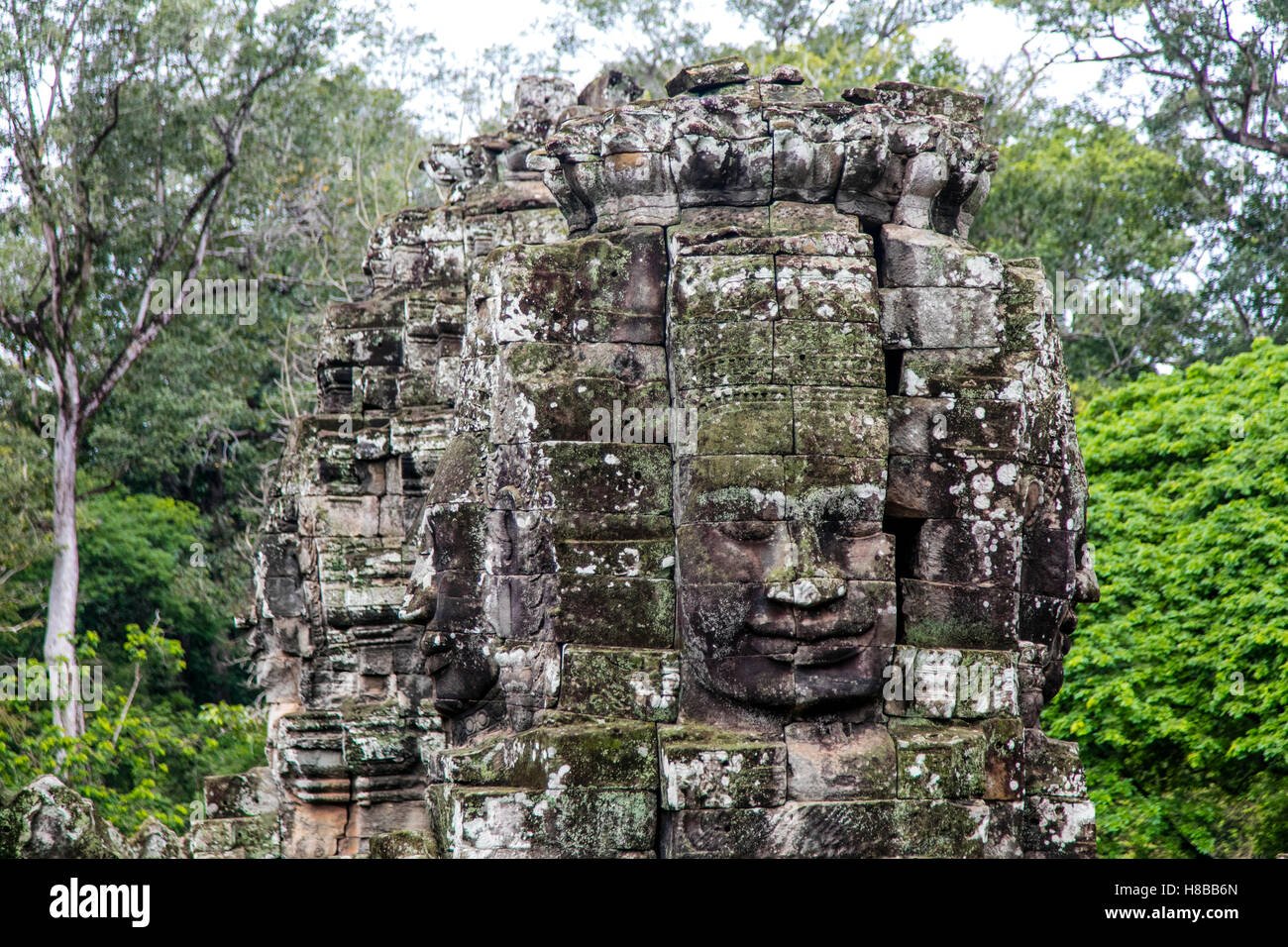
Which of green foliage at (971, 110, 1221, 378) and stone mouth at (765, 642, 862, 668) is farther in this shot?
green foliage at (971, 110, 1221, 378)

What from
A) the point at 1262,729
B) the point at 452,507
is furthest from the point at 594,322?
the point at 1262,729

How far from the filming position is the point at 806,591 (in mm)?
6164

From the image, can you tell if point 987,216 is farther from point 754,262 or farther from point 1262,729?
point 754,262

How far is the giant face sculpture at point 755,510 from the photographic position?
626 cm

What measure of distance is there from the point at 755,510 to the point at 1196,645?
31.5ft

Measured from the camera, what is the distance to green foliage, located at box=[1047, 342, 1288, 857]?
13742mm

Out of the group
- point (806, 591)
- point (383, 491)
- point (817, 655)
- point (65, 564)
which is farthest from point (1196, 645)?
point (65, 564)

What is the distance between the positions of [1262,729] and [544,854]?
9.38 metres

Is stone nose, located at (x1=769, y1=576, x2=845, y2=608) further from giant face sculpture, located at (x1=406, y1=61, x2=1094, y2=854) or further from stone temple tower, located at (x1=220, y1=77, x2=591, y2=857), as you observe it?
stone temple tower, located at (x1=220, y1=77, x2=591, y2=857)

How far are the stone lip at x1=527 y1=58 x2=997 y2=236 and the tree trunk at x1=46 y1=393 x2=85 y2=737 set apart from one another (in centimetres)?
1978

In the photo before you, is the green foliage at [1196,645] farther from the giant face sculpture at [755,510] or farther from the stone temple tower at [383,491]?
the giant face sculpture at [755,510]

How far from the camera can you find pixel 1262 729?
13.5 metres

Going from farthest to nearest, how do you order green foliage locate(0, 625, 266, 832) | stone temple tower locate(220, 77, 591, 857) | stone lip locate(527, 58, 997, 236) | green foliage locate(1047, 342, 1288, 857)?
green foliage locate(0, 625, 266, 832)
green foliage locate(1047, 342, 1288, 857)
stone temple tower locate(220, 77, 591, 857)
stone lip locate(527, 58, 997, 236)

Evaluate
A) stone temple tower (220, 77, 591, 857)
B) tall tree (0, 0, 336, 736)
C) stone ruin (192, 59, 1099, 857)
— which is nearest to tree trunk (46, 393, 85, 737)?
tall tree (0, 0, 336, 736)
